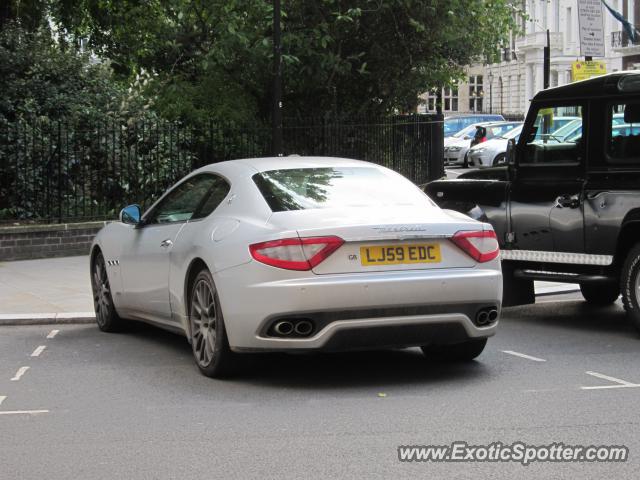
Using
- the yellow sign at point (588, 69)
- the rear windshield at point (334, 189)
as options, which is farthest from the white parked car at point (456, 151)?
the rear windshield at point (334, 189)

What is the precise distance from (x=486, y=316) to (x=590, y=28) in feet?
39.8

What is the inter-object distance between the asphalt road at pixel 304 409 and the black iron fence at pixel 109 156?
8347 millimetres

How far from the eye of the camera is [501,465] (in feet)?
19.0

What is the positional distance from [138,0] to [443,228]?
60.2ft

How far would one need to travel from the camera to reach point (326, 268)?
7633 mm

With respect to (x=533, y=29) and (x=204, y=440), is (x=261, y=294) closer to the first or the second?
(x=204, y=440)

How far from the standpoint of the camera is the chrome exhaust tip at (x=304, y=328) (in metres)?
7.68

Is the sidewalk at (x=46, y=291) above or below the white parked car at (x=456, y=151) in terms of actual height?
above

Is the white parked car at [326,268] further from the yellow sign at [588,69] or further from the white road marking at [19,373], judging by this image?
the yellow sign at [588,69]

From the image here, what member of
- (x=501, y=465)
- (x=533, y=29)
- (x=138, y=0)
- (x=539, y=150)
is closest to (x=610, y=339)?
(x=539, y=150)

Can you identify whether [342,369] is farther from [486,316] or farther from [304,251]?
[304,251]

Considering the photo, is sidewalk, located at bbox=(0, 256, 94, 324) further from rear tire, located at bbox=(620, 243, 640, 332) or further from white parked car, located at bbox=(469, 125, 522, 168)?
white parked car, located at bbox=(469, 125, 522, 168)

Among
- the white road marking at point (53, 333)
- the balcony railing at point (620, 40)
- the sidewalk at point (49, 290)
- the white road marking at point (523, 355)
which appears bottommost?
the sidewalk at point (49, 290)

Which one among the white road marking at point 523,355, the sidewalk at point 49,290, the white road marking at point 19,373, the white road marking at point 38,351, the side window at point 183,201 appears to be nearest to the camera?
the white road marking at point 19,373
